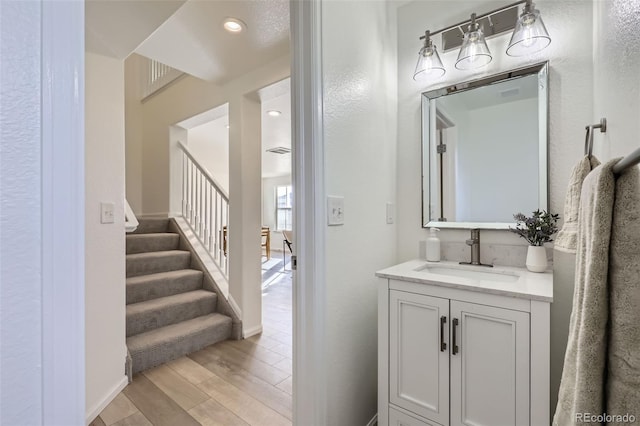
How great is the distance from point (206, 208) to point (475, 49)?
9.87 feet

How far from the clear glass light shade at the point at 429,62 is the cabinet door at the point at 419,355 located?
126 cm

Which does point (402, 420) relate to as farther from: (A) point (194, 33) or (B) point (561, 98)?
(A) point (194, 33)

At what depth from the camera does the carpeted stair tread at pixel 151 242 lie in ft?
9.92

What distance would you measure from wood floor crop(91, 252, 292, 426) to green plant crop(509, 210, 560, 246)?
1.57 meters

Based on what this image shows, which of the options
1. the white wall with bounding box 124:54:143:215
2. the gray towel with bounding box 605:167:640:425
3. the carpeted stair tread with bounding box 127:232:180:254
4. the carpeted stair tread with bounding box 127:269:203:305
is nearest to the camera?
the gray towel with bounding box 605:167:640:425

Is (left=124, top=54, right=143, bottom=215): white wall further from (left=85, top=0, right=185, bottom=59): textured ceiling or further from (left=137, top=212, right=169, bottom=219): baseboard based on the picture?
(left=85, top=0, right=185, bottom=59): textured ceiling

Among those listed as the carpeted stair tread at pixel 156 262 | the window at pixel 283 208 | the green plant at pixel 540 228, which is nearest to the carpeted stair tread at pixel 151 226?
the carpeted stair tread at pixel 156 262

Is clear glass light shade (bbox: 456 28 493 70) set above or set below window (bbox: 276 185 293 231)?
above

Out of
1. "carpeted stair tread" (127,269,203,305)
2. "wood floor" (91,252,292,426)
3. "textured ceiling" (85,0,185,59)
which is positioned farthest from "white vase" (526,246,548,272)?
"carpeted stair tread" (127,269,203,305)

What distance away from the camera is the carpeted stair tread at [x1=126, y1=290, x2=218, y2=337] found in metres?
2.32

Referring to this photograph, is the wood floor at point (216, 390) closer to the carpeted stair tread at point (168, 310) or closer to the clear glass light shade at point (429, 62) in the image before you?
the carpeted stair tread at point (168, 310)

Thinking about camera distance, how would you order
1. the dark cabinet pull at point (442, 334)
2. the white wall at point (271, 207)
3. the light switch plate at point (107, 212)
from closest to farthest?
the dark cabinet pull at point (442, 334), the light switch plate at point (107, 212), the white wall at point (271, 207)

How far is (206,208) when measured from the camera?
3426 mm

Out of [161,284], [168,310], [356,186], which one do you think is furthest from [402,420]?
[161,284]
